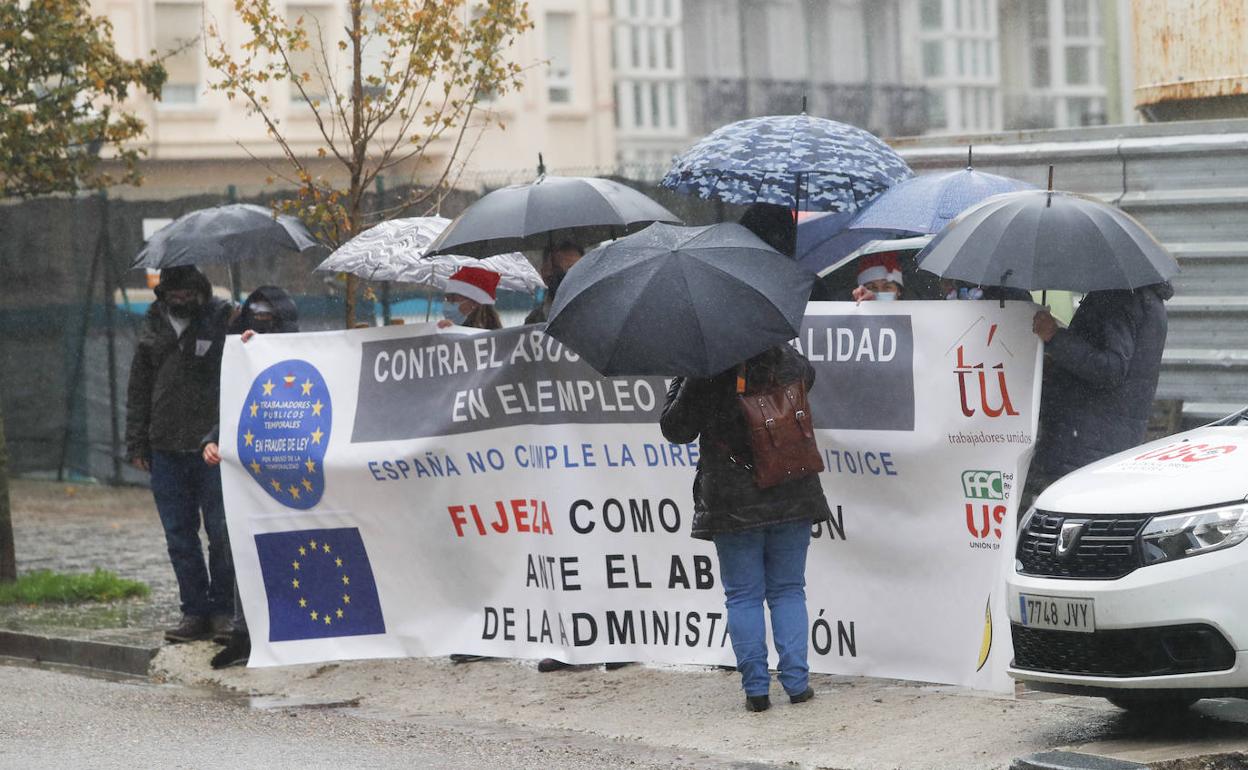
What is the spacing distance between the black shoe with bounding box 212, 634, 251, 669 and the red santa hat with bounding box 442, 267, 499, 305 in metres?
2.08

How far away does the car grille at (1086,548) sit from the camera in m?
6.25

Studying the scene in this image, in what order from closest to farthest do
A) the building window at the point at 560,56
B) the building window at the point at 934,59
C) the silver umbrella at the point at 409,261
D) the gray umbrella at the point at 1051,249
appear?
the gray umbrella at the point at 1051,249 → the silver umbrella at the point at 409,261 → the building window at the point at 560,56 → the building window at the point at 934,59

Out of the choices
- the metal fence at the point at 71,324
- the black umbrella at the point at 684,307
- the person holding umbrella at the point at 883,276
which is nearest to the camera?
the black umbrella at the point at 684,307

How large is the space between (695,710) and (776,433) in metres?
1.30

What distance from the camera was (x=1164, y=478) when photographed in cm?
636

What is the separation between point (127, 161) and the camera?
44.1 feet

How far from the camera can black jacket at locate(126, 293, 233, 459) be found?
9.73m

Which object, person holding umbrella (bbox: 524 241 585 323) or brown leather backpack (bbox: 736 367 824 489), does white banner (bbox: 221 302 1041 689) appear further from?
brown leather backpack (bbox: 736 367 824 489)

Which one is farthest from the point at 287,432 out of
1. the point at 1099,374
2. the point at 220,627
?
the point at 1099,374

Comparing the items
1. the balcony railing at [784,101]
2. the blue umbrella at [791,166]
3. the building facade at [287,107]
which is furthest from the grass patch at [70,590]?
the balcony railing at [784,101]

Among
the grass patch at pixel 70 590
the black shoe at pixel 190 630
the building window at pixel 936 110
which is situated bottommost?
the grass patch at pixel 70 590

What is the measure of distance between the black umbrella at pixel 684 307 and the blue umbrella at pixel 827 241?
2.23 m

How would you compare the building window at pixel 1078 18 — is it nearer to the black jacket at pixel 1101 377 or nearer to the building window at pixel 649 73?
the building window at pixel 649 73

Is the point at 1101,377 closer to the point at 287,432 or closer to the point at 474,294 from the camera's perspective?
the point at 474,294
